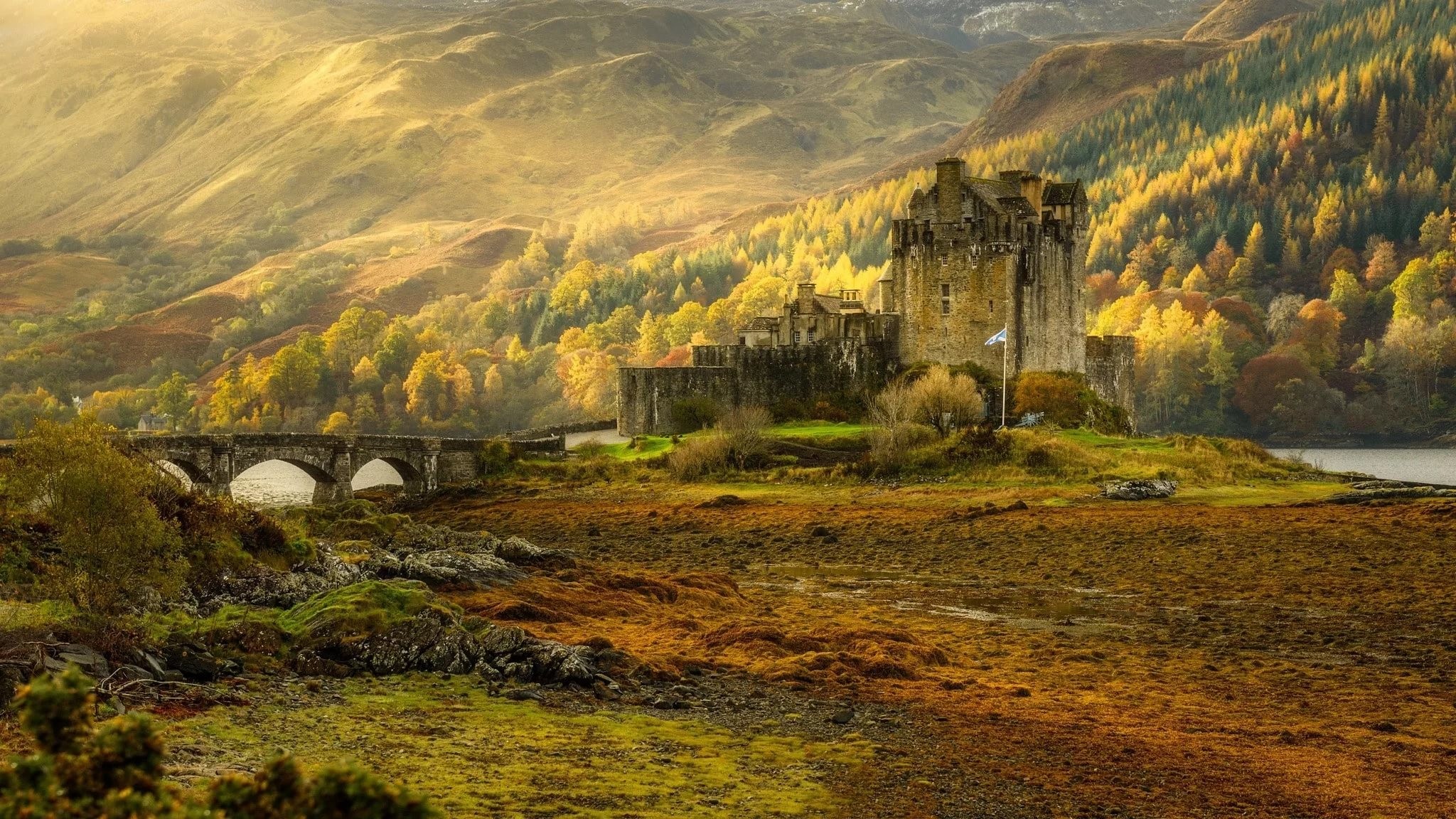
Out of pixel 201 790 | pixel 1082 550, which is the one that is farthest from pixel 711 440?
pixel 201 790

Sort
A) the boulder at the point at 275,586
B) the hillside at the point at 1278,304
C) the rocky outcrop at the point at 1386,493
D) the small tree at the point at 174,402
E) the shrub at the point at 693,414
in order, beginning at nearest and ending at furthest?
the boulder at the point at 275,586, the rocky outcrop at the point at 1386,493, the shrub at the point at 693,414, the hillside at the point at 1278,304, the small tree at the point at 174,402

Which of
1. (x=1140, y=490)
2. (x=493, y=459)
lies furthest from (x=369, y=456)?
(x=1140, y=490)

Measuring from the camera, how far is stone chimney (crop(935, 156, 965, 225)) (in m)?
75.1

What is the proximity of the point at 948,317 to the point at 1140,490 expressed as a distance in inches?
907

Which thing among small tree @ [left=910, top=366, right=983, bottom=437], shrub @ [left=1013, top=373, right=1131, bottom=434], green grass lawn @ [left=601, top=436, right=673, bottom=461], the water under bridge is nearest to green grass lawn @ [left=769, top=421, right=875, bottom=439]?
small tree @ [left=910, top=366, right=983, bottom=437]

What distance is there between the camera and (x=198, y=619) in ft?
80.7

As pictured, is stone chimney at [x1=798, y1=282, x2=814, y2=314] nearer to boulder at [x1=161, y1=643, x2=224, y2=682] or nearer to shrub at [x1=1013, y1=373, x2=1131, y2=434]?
shrub at [x1=1013, y1=373, x2=1131, y2=434]

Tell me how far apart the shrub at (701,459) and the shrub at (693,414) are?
911cm

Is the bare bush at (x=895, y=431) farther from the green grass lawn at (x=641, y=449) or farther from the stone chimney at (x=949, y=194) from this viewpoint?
the stone chimney at (x=949, y=194)

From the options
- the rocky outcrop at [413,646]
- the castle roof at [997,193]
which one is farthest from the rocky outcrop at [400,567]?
the castle roof at [997,193]

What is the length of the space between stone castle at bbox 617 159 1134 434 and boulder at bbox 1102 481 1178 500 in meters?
19.4

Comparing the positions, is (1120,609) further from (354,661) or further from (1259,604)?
(354,661)

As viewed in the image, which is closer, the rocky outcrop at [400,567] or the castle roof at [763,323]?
the rocky outcrop at [400,567]

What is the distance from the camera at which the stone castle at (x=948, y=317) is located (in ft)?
243
